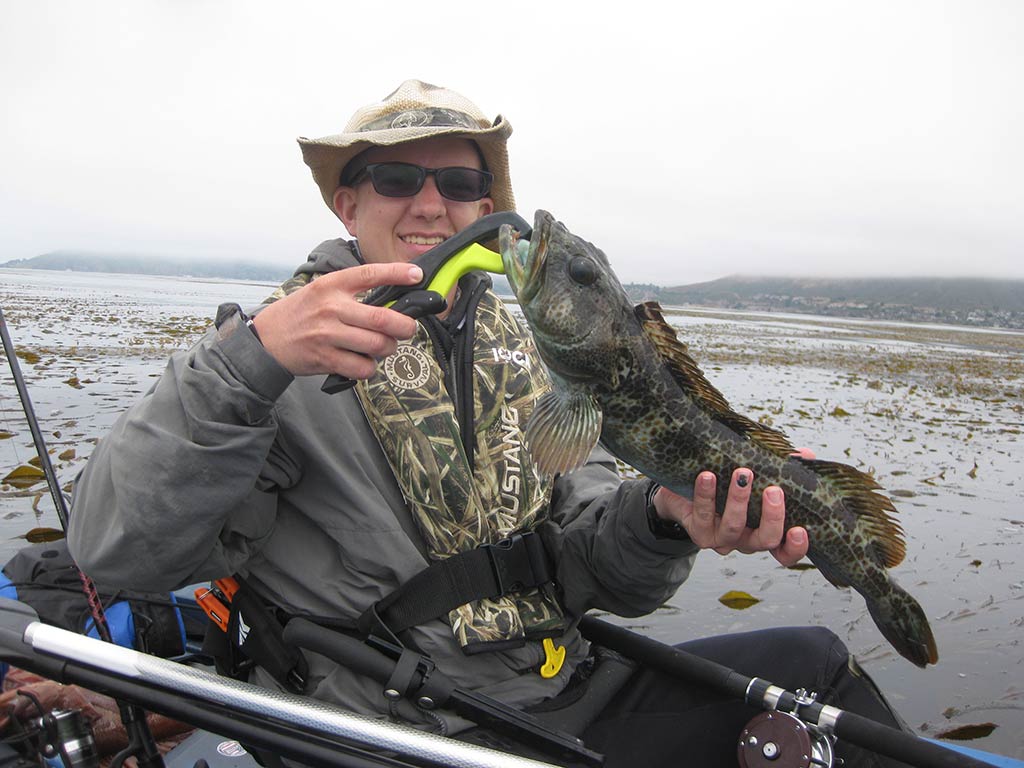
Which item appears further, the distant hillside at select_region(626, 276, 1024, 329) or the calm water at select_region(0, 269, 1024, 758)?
the distant hillside at select_region(626, 276, 1024, 329)

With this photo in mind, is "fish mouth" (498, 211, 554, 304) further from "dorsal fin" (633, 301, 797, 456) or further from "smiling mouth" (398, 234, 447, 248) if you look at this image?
"smiling mouth" (398, 234, 447, 248)

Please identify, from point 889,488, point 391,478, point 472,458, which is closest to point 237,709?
point 391,478

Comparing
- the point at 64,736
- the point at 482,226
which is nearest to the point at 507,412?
the point at 482,226

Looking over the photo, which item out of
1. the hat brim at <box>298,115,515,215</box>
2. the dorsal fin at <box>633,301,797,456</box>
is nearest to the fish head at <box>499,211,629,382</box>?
the dorsal fin at <box>633,301,797,456</box>

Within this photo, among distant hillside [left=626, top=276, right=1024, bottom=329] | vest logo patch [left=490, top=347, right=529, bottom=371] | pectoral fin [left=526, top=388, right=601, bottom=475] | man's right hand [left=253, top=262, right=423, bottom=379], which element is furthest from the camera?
distant hillside [left=626, top=276, right=1024, bottom=329]

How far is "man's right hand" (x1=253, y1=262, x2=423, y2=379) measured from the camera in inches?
81.5

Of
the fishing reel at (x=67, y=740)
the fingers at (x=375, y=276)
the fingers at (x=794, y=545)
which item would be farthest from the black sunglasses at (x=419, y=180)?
the fishing reel at (x=67, y=740)

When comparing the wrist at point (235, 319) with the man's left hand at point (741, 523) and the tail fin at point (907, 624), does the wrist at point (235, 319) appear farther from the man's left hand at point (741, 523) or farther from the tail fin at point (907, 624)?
the tail fin at point (907, 624)

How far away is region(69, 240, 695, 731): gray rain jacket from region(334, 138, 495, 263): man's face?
153mm

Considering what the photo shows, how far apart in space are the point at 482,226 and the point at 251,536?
1.36 m

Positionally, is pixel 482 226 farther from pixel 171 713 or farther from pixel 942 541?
pixel 942 541

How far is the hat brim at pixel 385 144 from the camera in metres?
2.83

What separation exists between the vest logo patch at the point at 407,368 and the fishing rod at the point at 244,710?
123 centimetres

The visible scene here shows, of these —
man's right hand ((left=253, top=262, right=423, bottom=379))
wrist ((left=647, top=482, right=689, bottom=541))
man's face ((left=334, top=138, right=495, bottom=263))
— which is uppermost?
man's face ((left=334, top=138, right=495, bottom=263))
